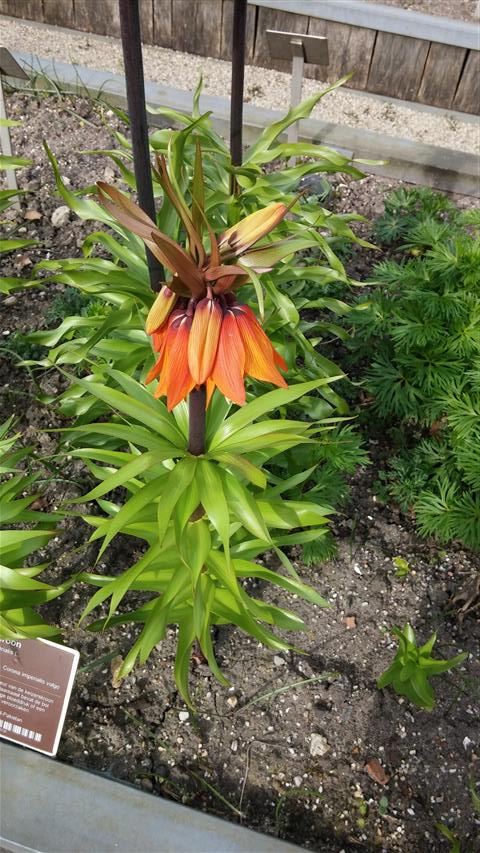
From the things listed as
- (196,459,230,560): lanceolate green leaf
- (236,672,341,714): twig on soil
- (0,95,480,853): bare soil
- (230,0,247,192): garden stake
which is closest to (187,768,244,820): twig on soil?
(0,95,480,853): bare soil

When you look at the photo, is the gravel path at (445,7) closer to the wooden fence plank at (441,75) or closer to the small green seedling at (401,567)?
the wooden fence plank at (441,75)

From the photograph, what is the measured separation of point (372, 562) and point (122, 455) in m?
0.81

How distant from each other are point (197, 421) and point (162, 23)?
9.63 ft

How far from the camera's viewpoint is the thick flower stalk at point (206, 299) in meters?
0.89

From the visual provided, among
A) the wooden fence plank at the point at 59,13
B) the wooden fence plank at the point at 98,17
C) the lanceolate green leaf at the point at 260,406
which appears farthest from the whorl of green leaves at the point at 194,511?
the wooden fence plank at the point at 59,13

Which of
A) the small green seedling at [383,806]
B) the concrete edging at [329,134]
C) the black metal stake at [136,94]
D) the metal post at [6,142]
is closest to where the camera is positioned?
the black metal stake at [136,94]

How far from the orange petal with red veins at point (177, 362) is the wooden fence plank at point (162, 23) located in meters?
3.04

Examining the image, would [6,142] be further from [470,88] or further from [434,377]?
[470,88]

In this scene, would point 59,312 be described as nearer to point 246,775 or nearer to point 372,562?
point 372,562

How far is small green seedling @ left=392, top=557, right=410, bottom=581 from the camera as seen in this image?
1896 mm

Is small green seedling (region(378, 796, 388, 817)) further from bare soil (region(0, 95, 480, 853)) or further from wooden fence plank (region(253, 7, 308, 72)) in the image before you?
wooden fence plank (region(253, 7, 308, 72))

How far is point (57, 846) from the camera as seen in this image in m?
1.40

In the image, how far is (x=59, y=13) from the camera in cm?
363

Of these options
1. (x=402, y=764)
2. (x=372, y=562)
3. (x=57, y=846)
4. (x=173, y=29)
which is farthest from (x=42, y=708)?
(x=173, y=29)
